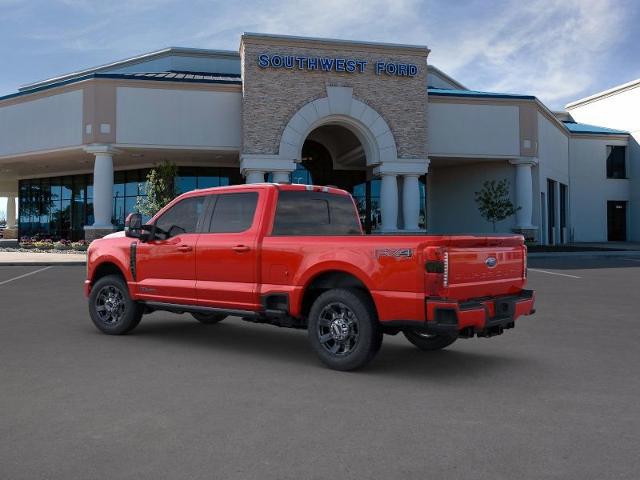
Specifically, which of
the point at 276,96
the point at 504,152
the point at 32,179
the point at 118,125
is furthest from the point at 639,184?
the point at 32,179

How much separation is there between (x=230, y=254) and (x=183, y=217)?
1.20 meters

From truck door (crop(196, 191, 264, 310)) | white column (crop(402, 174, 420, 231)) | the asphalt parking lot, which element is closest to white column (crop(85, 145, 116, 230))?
white column (crop(402, 174, 420, 231))

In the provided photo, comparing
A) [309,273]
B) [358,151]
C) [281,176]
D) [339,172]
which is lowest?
[309,273]

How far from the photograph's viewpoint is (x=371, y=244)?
6141mm

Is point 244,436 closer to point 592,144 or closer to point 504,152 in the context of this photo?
point 504,152

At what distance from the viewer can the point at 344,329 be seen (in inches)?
250

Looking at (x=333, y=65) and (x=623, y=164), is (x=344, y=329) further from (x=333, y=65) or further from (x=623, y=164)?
(x=623, y=164)

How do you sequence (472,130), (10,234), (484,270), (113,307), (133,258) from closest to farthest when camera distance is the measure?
1. (484,270)
2. (133,258)
3. (113,307)
4. (472,130)
5. (10,234)

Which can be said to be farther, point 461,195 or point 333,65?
point 461,195

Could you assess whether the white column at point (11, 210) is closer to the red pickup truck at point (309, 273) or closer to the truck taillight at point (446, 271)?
the red pickup truck at point (309, 273)

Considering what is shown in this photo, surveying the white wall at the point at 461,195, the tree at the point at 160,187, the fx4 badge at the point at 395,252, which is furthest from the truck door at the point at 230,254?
the white wall at the point at 461,195

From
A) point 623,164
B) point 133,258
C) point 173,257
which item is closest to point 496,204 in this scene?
point 623,164

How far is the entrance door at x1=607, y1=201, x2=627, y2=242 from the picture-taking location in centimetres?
4425

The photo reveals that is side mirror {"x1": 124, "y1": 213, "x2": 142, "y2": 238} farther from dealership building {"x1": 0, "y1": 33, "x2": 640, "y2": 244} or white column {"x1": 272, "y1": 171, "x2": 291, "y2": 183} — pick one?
white column {"x1": 272, "y1": 171, "x2": 291, "y2": 183}
